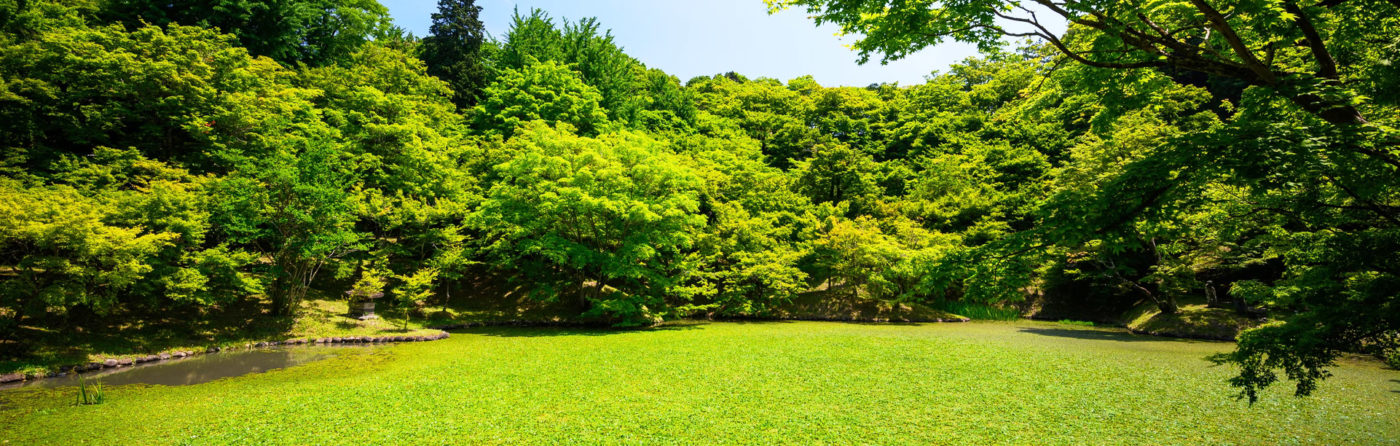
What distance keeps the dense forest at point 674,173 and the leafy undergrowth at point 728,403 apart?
3.64 ft

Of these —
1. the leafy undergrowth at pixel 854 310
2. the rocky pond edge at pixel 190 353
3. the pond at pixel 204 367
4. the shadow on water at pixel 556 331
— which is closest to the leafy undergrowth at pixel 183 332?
the rocky pond edge at pixel 190 353

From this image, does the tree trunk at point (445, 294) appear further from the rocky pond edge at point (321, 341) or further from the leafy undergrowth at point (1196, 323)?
the leafy undergrowth at point (1196, 323)

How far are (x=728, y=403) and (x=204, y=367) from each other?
9016mm

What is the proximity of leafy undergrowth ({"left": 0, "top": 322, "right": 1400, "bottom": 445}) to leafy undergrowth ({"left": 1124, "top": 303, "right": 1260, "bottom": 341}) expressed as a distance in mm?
4124

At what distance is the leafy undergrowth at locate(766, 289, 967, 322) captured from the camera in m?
17.9

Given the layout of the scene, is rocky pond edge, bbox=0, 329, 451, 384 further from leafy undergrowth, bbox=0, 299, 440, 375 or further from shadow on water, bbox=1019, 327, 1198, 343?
shadow on water, bbox=1019, 327, 1198, 343

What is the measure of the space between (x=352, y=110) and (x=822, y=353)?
1730 cm

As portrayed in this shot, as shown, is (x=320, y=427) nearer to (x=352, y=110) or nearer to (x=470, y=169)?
(x=470, y=169)

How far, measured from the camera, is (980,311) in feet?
61.1

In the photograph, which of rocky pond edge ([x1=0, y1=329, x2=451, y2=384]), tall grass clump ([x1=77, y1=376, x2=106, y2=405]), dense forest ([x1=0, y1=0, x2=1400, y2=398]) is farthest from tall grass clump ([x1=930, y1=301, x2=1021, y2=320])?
tall grass clump ([x1=77, y1=376, x2=106, y2=405])

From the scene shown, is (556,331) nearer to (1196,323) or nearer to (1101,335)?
(1101,335)

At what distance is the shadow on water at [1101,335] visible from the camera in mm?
12406

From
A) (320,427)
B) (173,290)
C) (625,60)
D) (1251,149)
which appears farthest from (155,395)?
(625,60)

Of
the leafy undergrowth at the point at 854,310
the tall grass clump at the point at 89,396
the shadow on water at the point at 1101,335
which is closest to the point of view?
the tall grass clump at the point at 89,396
